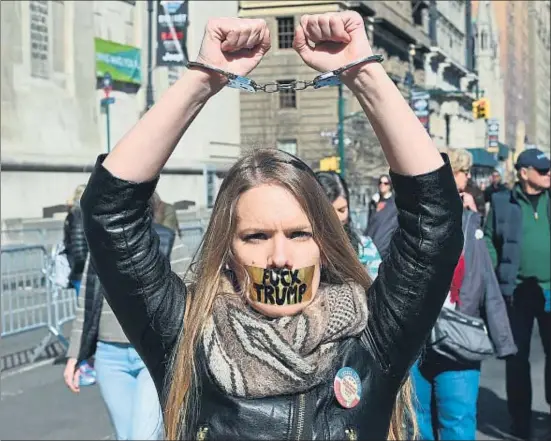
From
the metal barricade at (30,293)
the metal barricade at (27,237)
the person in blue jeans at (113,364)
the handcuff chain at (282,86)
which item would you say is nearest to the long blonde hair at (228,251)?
the handcuff chain at (282,86)

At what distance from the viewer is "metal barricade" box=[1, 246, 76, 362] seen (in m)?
10.2

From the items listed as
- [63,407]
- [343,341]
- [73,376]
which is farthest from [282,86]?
[63,407]

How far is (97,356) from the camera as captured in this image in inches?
204

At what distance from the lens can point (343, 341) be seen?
2.26m

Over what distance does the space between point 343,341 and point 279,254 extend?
0.26 meters

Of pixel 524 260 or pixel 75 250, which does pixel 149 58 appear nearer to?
pixel 75 250

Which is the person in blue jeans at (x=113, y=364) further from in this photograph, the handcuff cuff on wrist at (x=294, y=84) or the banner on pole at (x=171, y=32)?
the banner on pole at (x=171, y=32)

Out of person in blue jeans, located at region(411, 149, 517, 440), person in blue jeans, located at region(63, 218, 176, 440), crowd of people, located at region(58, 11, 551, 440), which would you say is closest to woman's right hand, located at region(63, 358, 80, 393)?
person in blue jeans, located at region(63, 218, 176, 440)

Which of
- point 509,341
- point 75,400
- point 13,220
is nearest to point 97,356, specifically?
point 509,341

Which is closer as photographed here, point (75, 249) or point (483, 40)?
point (75, 249)

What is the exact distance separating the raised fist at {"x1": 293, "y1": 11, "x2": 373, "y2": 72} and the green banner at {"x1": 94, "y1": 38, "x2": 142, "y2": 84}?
23375mm

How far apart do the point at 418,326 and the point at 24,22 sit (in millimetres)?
21183

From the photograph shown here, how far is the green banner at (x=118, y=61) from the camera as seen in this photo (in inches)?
Answer: 979

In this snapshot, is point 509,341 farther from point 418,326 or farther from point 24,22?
point 24,22
